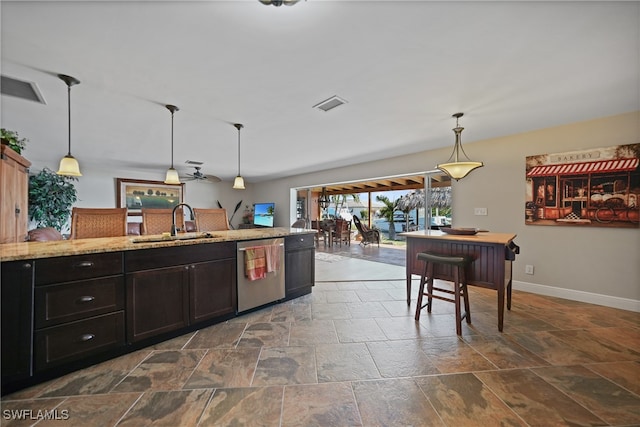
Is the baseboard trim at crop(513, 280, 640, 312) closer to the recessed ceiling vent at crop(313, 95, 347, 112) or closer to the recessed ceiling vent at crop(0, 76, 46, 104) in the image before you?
the recessed ceiling vent at crop(313, 95, 347, 112)

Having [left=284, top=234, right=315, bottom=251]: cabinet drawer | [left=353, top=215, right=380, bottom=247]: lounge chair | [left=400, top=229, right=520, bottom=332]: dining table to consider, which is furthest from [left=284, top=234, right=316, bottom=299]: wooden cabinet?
[left=353, top=215, right=380, bottom=247]: lounge chair

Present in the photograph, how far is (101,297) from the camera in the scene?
180 cm

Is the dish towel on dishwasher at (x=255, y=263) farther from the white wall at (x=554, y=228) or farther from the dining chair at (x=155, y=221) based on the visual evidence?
the white wall at (x=554, y=228)

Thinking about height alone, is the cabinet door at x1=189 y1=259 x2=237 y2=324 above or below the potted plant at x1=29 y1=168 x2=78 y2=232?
below

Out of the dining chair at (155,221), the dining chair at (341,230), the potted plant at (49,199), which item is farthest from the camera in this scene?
the dining chair at (341,230)

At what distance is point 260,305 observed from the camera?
2824mm

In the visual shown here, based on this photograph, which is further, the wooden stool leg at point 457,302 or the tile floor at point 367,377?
the wooden stool leg at point 457,302

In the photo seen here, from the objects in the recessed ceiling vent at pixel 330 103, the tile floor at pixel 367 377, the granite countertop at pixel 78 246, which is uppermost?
the recessed ceiling vent at pixel 330 103

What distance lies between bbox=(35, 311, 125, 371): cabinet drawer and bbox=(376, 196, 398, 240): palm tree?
7599mm

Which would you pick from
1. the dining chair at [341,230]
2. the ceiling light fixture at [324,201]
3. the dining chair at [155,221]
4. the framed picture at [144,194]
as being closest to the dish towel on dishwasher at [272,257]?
the dining chair at [155,221]

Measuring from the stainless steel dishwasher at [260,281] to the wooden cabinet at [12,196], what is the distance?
6.25ft

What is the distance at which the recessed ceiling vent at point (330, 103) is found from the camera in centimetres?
243

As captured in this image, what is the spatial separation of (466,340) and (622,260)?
7.82 ft

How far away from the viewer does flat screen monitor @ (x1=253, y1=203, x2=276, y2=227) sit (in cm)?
763
